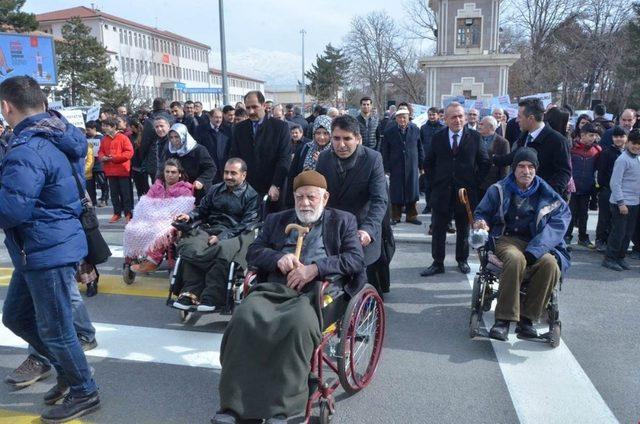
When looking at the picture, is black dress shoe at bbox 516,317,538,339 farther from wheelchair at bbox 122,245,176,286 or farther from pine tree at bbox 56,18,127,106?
pine tree at bbox 56,18,127,106

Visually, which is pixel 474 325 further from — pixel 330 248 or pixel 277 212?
pixel 277 212

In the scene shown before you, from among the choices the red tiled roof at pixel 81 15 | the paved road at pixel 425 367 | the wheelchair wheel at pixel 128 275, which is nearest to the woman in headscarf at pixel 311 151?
the paved road at pixel 425 367

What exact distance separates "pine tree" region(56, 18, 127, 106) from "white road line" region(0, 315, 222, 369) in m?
42.8

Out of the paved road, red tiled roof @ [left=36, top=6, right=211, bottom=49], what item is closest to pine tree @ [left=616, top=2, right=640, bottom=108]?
the paved road

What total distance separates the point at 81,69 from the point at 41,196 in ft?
151

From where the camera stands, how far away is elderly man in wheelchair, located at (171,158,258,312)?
4559 millimetres

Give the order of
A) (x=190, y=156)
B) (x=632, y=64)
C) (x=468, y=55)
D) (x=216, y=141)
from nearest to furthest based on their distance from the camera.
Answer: (x=190, y=156) < (x=216, y=141) < (x=468, y=55) < (x=632, y=64)

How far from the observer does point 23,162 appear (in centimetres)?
281

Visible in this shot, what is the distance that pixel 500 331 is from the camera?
13.4ft

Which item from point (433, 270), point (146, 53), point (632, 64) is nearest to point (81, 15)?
point (146, 53)

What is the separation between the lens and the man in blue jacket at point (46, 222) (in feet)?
9.25

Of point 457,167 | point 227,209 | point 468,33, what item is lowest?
point 227,209

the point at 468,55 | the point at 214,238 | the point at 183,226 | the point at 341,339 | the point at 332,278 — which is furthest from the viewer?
the point at 468,55

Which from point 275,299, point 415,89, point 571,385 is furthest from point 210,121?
point 415,89
